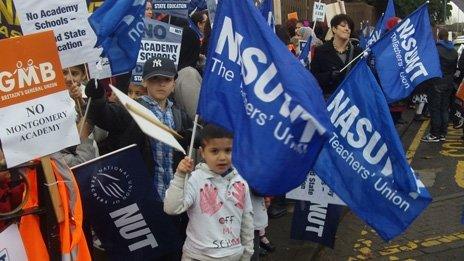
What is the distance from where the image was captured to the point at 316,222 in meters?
4.93

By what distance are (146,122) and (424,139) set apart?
900 cm

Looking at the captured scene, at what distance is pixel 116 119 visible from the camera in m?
3.95

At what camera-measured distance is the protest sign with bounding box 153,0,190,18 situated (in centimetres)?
569

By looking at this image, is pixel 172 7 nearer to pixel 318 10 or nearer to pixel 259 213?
pixel 259 213

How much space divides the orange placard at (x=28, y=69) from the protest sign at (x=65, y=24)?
3.52 feet

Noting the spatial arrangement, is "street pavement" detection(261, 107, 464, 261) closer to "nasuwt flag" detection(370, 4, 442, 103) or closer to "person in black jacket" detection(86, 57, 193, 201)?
"nasuwt flag" detection(370, 4, 442, 103)

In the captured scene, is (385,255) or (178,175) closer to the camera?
(178,175)

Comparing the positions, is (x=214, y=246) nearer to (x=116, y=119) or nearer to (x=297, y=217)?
(x=116, y=119)

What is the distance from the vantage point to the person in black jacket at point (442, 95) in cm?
1091

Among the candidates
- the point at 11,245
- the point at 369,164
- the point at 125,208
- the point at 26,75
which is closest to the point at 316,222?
the point at 369,164

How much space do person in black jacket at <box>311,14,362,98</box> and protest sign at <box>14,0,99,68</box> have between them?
10.7ft

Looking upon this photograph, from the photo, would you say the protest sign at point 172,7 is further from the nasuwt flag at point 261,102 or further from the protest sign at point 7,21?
the nasuwt flag at point 261,102

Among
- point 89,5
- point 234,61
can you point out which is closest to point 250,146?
point 234,61

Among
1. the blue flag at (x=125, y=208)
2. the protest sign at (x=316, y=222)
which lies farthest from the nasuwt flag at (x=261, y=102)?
the protest sign at (x=316, y=222)
